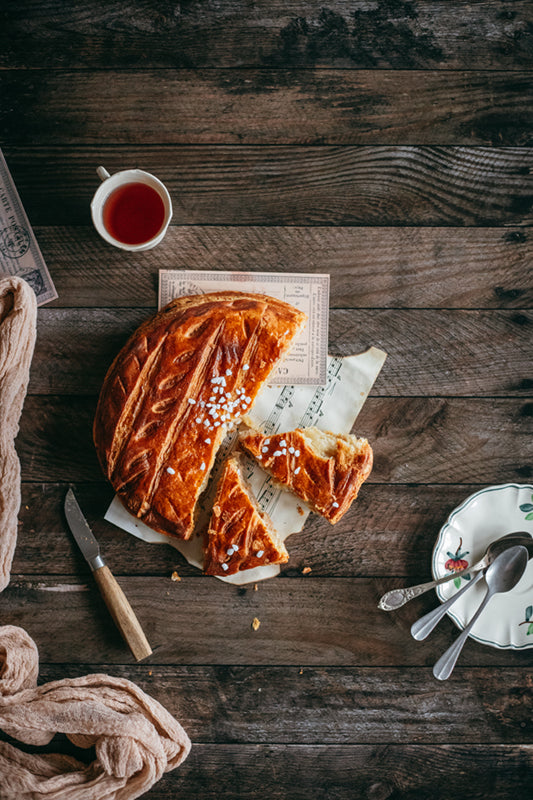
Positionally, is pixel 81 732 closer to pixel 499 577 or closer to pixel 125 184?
pixel 499 577

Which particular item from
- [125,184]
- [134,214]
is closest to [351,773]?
[134,214]

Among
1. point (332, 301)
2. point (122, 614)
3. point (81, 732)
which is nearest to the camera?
point (81, 732)

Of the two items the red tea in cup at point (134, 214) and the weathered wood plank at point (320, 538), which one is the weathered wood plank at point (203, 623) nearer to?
the weathered wood plank at point (320, 538)

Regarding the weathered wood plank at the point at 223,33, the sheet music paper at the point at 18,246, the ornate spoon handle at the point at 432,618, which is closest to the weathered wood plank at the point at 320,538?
the ornate spoon handle at the point at 432,618

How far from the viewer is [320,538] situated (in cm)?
202

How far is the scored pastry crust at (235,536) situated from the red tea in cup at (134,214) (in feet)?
3.16

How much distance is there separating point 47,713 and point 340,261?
6.61ft

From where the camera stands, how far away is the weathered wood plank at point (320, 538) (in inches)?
78.4

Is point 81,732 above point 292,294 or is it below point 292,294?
below

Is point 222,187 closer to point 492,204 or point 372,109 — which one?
point 372,109

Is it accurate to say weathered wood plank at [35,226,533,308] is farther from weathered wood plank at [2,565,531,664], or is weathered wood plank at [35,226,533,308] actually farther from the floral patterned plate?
weathered wood plank at [2,565,531,664]

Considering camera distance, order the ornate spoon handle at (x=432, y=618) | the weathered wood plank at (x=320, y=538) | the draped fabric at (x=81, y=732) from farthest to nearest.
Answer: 1. the weathered wood plank at (x=320, y=538)
2. the ornate spoon handle at (x=432, y=618)
3. the draped fabric at (x=81, y=732)

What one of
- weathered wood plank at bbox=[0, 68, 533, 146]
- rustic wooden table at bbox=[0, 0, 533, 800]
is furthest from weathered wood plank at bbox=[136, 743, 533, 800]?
weathered wood plank at bbox=[0, 68, 533, 146]

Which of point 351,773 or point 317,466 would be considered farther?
point 351,773
